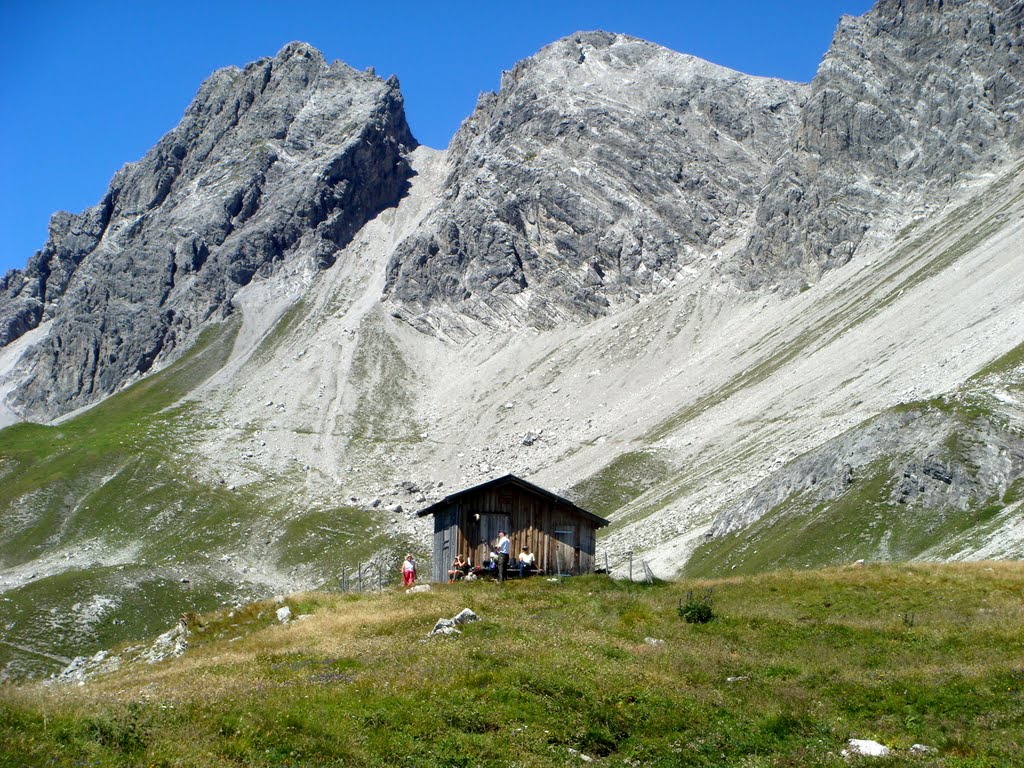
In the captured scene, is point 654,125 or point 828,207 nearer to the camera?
point 828,207

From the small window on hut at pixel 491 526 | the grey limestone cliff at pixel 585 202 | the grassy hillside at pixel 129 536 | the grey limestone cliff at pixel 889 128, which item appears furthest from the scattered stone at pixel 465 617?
the grey limestone cliff at pixel 585 202

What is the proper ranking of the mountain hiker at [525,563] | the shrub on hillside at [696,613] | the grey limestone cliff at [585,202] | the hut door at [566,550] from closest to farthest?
the shrub on hillside at [696,613] → the mountain hiker at [525,563] → the hut door at [566,550] → the grey limestone cliff at [585,202]

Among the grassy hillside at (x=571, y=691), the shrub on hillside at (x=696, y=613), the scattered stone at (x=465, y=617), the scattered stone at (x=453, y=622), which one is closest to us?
the grassy hillside at (x=571, y=691)

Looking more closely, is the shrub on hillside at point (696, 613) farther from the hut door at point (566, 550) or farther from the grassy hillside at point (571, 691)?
the hut door at point (566, 550)

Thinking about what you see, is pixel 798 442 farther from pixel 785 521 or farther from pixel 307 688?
pixel 307 688

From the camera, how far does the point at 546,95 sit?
7594 inches

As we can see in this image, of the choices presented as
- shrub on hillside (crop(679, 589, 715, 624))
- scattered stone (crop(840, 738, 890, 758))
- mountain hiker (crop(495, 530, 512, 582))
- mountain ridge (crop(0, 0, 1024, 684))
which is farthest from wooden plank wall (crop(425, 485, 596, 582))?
scattered stone (crop(840, 738, 890, 758))

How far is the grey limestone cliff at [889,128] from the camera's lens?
14075 cm

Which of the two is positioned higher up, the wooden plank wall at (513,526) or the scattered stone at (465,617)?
the wooden plank wall at (513,526)

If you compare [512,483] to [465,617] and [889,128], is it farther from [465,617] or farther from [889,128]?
[889,128]

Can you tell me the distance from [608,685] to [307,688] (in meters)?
5.83

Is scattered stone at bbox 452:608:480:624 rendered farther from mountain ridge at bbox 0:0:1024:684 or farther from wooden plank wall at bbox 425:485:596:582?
mountain ridge at bbox 0:0:1024:684

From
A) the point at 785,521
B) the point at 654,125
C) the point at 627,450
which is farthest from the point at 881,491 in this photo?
the point at 654,125

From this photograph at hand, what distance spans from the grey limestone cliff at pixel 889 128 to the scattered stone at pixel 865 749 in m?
130
